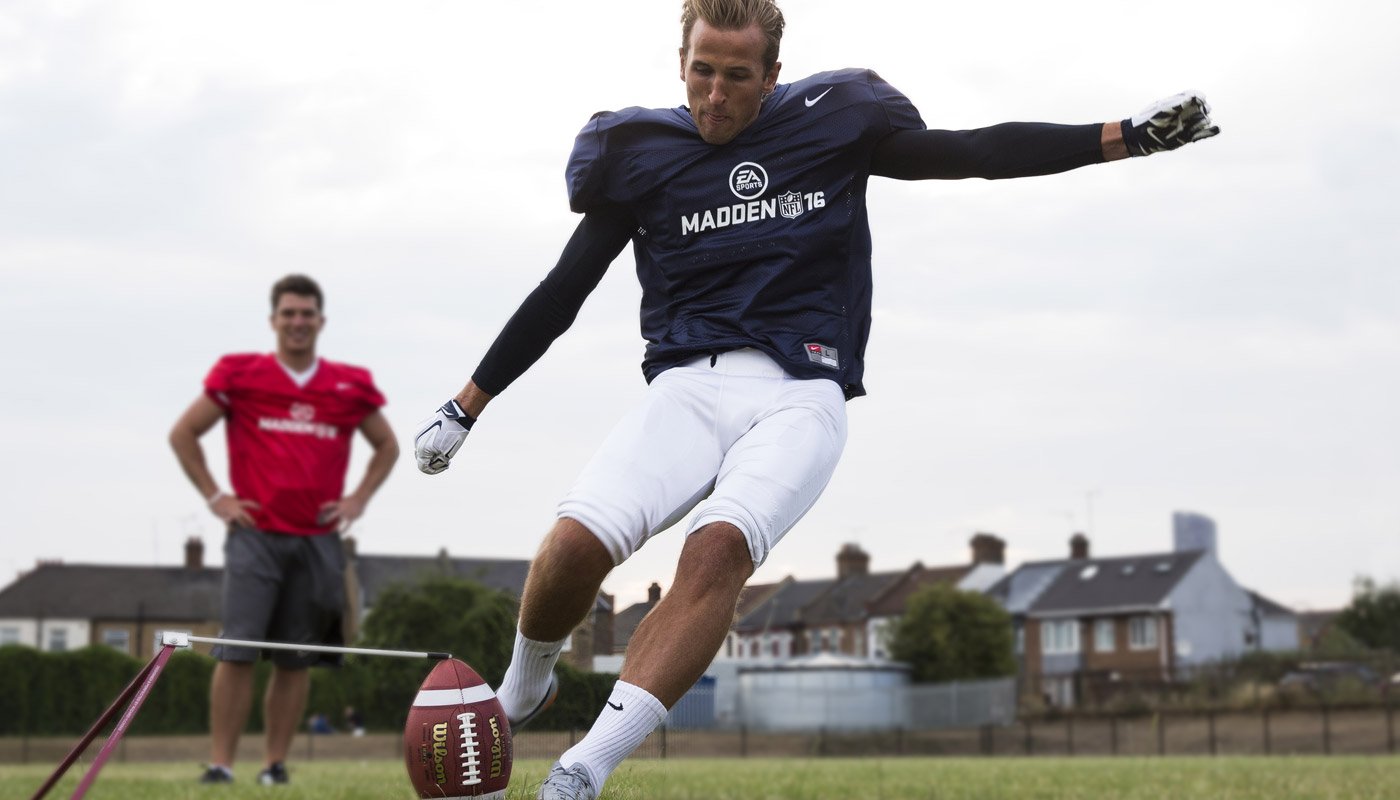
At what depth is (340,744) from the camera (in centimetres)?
3984

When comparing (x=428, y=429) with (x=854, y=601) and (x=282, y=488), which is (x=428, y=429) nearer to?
(x=282, y=488)

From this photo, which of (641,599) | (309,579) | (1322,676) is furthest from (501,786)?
(1322,676)

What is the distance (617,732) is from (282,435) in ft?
23.5

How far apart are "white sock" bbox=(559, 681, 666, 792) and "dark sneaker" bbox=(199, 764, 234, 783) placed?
267 inches

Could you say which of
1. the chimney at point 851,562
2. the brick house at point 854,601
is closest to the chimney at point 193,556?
the brick house at point 854,601

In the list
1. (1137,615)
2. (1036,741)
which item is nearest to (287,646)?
(1036,741)

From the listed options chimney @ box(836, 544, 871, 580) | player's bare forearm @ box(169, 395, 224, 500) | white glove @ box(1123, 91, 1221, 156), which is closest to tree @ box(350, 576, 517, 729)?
player's bare forearm @ box(169, 395, 224, 500)

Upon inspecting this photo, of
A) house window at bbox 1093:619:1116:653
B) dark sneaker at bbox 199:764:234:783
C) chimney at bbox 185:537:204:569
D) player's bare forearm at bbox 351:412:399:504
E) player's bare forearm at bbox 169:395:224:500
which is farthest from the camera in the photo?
chimney at bbox 185:537:204:569

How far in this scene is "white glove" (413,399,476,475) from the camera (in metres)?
5.81

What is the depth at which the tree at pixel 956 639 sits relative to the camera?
74812 mm

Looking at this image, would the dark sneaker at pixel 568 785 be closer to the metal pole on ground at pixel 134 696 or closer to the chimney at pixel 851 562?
the metal pole on ground at pixel 134 696

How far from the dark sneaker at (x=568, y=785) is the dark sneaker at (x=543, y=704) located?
1339 mm

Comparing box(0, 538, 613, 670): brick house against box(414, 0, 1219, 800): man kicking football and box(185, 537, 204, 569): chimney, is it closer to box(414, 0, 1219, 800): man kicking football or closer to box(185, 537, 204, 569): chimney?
box(185, 537, 204, 569): chimney

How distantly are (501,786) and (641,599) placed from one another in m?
1.15
